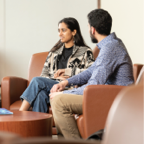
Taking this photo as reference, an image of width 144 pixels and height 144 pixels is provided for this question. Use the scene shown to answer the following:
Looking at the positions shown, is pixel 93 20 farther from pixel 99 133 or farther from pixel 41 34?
pixel 41 34

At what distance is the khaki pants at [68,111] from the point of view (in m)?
1.71

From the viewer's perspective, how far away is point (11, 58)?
376 cm

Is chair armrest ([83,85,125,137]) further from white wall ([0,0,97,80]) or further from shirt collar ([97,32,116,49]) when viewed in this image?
white wall ([0,0,97,80])

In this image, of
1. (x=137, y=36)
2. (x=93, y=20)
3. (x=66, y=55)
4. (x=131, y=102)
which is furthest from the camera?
(x=137, y=36)

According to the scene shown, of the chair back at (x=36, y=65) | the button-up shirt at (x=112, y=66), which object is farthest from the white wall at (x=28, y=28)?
the button-up shirt at (x=112, y=66)

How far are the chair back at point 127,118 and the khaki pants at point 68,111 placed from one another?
56.5 inches

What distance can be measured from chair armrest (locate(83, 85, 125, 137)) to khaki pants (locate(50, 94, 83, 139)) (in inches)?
4.4

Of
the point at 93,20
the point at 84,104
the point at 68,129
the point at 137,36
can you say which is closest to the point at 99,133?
the point at 84,104

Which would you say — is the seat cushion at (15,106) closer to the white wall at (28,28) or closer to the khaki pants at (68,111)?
the khaki pants at (68,111)

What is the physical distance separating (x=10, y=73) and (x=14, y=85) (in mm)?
1253

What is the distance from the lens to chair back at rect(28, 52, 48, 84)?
9.36 ft

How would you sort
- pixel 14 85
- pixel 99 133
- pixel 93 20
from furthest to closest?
pixel 14 85 → pixel 93 20 → pixel 99 133

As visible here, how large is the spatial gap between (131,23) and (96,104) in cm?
206

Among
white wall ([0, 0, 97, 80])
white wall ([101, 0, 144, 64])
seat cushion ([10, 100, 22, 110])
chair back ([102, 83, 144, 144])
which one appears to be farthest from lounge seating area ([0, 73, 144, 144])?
white wall ([0, 0, 97, 80])
